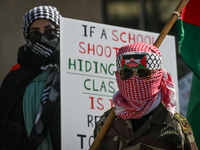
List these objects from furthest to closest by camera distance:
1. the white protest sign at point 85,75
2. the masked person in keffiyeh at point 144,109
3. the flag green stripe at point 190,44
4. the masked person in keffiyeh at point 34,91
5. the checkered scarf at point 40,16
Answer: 1. the flag green stripe at point 190,44
2. the checkered scarf at point 40,16
3. the masked person in keffiyeh at point 34,91
4. the white protest sign at point 85,75
5. the masked person in keffiyeh at point 144,109

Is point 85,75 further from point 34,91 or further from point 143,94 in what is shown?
point 143,94

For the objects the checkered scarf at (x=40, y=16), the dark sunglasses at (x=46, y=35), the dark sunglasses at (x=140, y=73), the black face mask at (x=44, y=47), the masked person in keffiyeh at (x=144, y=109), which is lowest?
the masked person in keffiyeh at (x=144, y=109)

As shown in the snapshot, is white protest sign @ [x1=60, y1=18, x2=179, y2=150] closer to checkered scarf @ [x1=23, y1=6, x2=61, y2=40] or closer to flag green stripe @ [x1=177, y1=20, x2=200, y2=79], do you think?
checkered scarf @ [x1=23, y1=6, x2=61, y2=40]

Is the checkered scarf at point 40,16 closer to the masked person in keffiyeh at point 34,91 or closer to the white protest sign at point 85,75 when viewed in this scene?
the masked person in keffiyeh at point 34,91

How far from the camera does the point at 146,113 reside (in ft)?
11.7

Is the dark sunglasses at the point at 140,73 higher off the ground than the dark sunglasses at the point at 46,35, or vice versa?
the dark sunglasses at the point at 46,35

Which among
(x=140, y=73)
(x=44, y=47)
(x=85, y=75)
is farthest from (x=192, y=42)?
(x=44, y=47)

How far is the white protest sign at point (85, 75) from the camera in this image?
424cm

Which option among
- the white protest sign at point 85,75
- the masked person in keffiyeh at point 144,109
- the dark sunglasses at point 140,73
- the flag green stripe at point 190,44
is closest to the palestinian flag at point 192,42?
the flag green stripe at point 190,44

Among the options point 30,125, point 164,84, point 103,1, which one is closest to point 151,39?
point 164,84

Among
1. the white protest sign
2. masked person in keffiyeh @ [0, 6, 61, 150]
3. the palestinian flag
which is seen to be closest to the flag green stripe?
the palestinian flag

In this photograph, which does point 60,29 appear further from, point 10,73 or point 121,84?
point 121,84

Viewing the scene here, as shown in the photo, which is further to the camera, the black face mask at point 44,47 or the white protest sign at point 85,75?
the black face mask at point 44,47

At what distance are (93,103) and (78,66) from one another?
15.1 inches
